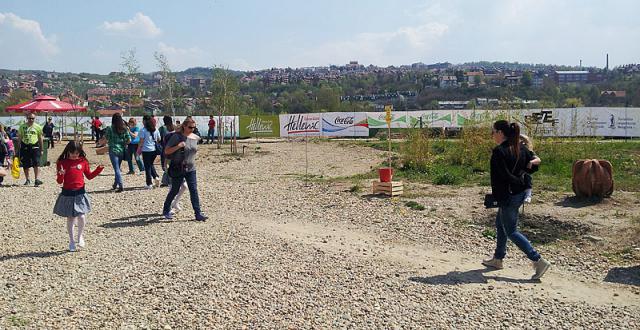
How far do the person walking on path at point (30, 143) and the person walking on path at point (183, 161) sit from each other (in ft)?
20.7

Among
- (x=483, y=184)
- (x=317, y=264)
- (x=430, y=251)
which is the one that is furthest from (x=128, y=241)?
(x=483, y=184)

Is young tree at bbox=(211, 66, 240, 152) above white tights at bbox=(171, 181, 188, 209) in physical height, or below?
above

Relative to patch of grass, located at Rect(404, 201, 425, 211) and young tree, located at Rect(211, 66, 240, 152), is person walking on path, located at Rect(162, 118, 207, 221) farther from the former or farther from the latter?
young tree, located at Rect(211, 66, 240, 152)

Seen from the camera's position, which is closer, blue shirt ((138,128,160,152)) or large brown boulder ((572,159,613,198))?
large brown boulder ((572,159,613,198))

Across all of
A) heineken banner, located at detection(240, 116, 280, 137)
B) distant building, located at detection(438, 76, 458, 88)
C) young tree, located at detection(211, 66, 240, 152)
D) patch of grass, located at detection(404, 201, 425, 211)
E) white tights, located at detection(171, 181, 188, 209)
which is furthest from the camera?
distant building, located at detection(438, 76, 458, 88)

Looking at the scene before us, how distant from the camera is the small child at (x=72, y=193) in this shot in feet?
27.7

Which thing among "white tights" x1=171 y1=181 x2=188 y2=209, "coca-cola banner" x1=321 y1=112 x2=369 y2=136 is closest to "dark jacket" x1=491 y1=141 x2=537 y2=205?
"white tights" x1=171 y1=181 x2=188 y2=209

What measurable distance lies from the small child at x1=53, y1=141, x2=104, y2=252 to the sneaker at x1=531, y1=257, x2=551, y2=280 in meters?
5.86

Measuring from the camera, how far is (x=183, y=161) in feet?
34.5

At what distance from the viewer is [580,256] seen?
27.6ft

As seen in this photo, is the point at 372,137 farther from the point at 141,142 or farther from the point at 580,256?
the point at 580,256

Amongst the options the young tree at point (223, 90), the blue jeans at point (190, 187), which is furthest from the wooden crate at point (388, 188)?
the young tree at point (223, 90)

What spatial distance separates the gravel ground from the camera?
5.96 metres

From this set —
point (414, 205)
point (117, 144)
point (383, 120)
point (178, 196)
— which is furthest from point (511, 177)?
point (383, 120)
